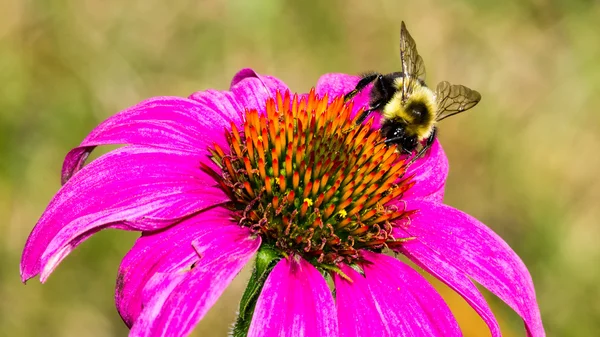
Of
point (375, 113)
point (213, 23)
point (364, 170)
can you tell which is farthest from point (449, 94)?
point (213, 23)

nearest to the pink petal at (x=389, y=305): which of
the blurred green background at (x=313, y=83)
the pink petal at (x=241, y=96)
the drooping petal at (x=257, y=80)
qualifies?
the pink petal at (x=241, y=96)

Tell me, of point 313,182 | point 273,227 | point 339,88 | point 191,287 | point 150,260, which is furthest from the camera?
point 339,88

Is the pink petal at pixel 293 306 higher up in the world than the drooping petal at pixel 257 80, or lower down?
lower down

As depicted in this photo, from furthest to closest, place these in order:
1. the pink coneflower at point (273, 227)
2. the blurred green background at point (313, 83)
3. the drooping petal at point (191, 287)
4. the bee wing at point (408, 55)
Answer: the blurred green background at point (313, 83) < the bee wing at point (408, 55) < the pink coneflower at point (273, 227) < the drooping petal at point (191, 287)

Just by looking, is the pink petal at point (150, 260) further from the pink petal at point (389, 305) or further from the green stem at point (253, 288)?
the pink petal at point (389, 305)

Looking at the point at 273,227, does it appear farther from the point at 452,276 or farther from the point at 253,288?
the point at 452,276

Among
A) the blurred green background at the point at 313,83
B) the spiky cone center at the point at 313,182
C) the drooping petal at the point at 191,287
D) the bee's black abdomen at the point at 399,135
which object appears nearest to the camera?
the drooping petal at the point at 191,287

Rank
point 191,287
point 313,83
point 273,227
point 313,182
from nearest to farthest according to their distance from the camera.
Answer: point 191,287
point 273,227
point 313,182
point 313,83

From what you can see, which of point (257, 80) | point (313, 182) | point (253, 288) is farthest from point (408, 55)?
point (253, 288)
